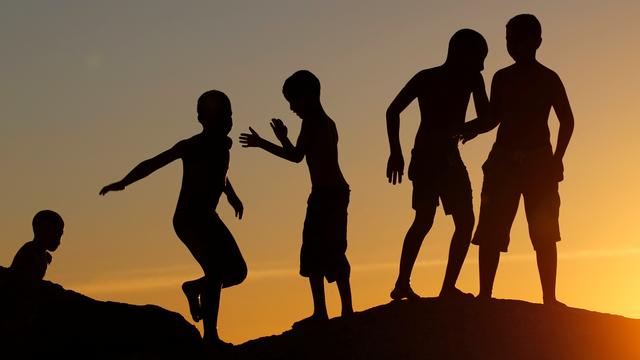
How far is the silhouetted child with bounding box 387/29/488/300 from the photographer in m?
13.1

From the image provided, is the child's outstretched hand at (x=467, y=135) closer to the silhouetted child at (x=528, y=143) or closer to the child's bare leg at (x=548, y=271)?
the silhouetted child at (x=528, y=143)

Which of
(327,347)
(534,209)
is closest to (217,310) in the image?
Answer: (327,347)

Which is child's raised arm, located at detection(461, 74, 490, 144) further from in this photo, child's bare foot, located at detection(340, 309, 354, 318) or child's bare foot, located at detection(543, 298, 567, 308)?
child's bare foot, located at detection(340, 309, 354, 318)

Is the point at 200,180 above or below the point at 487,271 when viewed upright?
above

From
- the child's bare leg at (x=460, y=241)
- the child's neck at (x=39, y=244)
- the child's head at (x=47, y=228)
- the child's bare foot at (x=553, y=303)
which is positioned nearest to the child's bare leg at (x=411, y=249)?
the child's bare leg at (x=460, y=241)

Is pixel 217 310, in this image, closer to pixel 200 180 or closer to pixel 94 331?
pixel 200 180

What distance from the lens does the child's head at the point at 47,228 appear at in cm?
1417

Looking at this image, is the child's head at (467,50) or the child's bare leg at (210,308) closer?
the child's bare leg at (210,308)

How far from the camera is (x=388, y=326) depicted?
12281 mm

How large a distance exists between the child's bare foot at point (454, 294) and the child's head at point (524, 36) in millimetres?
2883

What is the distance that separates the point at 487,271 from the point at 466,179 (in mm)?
1170

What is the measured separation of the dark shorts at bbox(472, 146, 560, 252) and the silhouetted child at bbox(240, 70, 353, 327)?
66.9 inches

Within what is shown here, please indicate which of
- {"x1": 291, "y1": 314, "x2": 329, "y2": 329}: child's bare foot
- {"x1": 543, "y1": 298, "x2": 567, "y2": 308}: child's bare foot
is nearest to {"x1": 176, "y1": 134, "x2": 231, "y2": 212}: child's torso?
{"x1": 291, "y1": 314, "x2": 329, "y2": 329}: child's bare foot

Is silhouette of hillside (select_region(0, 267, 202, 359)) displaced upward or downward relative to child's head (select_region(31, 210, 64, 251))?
downward
